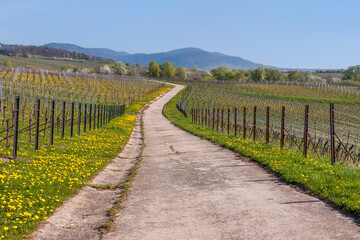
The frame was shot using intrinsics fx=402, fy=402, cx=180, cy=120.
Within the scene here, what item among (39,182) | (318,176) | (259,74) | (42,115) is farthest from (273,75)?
(39,182)

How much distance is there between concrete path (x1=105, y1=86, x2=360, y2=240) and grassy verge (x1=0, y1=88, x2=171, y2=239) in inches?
56.8

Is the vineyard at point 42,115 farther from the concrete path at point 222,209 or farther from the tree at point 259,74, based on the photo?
the tree at point 259,74

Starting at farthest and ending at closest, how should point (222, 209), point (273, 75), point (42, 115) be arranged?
1. point (273, 75)
2. point (42, 115)
3. point (222, 209)

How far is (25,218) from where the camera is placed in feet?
23.0

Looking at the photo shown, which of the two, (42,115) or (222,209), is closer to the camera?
Answer: (222,209)

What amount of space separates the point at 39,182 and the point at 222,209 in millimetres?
4348

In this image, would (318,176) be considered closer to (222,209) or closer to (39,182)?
(222,209)

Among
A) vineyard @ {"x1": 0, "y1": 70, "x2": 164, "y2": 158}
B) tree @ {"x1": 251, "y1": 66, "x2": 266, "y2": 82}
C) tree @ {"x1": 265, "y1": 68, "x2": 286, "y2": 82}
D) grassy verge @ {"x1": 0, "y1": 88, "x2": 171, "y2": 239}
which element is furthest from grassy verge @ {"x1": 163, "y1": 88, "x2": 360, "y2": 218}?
tree @ {"x1": 265, "y1": 68, "x2": 286, "y2": 82}

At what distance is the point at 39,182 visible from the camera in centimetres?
941

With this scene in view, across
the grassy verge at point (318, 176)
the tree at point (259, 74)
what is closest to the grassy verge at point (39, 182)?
the grassy verge at point (318, 176)

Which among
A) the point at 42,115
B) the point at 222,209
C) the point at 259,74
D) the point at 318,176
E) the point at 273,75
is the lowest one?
the point at 222,209

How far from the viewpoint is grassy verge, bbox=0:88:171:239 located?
6.93 meters

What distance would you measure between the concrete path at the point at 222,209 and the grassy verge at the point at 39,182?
144 cm

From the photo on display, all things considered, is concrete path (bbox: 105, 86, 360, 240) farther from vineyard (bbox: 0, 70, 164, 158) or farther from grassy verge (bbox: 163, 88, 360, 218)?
vineyard (bbox: 0, 70, 164, 158)
